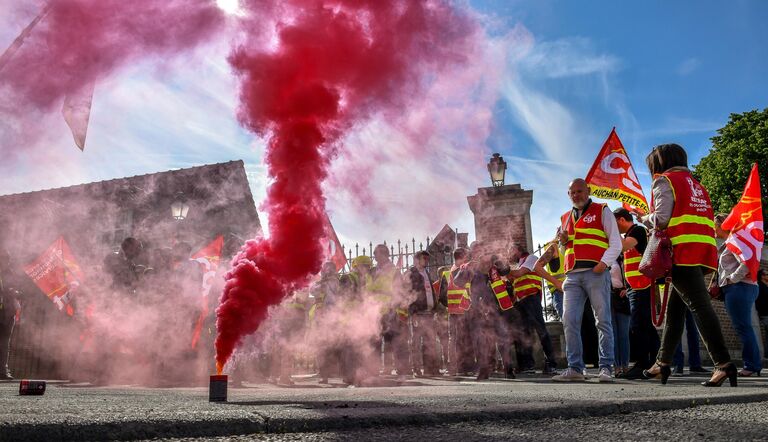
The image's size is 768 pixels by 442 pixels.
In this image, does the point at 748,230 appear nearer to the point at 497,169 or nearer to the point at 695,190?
the point at 695,190

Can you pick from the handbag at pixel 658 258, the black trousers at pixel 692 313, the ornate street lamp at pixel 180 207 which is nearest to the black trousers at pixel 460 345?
the black trousers at pixel 692 313

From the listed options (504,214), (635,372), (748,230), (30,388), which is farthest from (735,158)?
(30,388)

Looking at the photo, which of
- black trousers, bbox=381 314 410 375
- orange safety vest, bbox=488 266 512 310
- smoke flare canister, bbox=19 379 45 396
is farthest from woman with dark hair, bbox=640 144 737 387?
smoke flare canister, bbox=19 379 45 396

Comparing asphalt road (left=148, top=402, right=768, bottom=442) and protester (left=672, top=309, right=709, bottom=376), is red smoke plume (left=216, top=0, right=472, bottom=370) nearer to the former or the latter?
asphalt road (left=148, top=402, right=768, bottom=442)

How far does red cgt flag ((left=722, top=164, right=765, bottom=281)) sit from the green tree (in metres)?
23.4

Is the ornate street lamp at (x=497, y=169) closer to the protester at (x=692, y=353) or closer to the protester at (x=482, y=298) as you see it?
the protester at (x=482, y=298)

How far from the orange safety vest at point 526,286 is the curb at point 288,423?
5661 mm

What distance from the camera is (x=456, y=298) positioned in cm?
920

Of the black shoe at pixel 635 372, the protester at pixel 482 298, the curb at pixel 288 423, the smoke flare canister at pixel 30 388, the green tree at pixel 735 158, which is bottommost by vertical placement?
the black shoe at pixel 635 372

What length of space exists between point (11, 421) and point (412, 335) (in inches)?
342

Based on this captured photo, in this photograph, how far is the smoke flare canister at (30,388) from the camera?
4680 millimetres

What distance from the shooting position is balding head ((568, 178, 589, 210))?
6.09 meters

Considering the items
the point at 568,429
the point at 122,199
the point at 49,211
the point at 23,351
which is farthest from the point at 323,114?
the point at 122,199

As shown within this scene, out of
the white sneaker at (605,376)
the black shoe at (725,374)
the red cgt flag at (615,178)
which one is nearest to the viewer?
the black shoe at (725,374)
